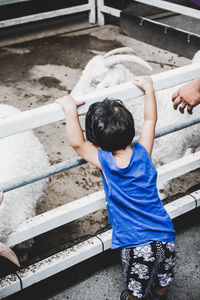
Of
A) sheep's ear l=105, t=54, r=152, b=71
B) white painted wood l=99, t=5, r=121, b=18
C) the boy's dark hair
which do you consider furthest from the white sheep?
white painted wood l=99, t=5, r=121, b=18

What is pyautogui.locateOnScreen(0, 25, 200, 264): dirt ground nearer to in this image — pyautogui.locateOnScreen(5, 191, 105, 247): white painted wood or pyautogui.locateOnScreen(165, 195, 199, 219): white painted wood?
pyautogui.locateOnScreen(5, 191, 105, 247): white painted wood

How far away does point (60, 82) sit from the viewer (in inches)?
217

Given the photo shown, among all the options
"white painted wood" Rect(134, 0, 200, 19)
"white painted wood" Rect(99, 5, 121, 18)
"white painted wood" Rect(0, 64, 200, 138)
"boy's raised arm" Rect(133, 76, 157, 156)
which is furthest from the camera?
"white painted wood" Rect(99, 5, 121, 18)

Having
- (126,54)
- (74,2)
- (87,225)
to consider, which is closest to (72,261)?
(87,225)

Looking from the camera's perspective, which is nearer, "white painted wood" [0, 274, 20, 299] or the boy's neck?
the boy's neck

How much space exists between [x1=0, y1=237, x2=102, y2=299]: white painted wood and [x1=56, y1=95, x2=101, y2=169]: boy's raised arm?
0.75 metres

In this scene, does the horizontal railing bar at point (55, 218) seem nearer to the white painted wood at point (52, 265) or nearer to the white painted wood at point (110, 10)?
the white painted wood at point (52, 265)

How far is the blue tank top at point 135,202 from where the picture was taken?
170 cm

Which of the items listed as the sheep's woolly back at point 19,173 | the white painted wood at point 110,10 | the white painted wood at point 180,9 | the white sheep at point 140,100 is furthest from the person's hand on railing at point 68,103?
the white painted wood at point 110,10

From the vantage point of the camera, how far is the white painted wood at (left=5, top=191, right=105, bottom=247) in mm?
2053

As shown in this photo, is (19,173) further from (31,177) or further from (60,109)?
(60,109)

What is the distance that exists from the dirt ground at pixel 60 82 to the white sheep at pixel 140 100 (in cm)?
38

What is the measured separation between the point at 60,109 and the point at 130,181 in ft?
1.48

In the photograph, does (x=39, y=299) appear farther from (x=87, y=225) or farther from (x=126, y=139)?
(x=126, y=139)
